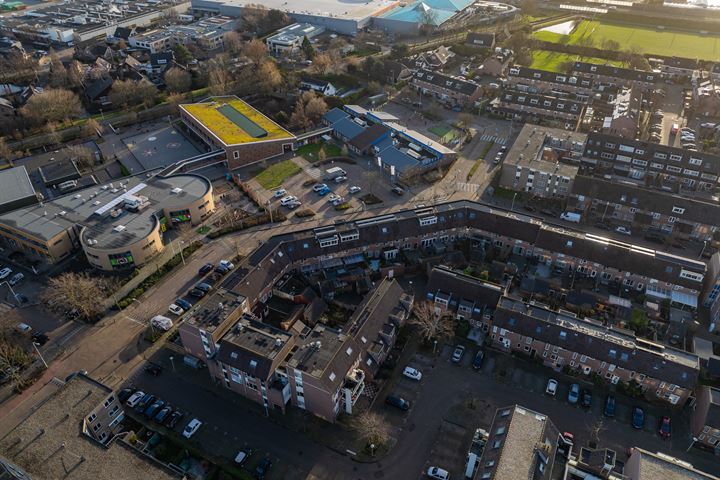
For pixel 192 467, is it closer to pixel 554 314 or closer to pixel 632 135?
pixel 554 314

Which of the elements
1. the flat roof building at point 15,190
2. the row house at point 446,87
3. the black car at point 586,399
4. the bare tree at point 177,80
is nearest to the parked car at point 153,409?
the black car at point 586,399

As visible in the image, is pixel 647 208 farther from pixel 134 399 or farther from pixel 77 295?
pixel 77 295

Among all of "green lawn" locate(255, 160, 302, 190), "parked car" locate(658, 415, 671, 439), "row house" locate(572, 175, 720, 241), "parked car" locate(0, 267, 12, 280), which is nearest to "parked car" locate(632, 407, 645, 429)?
"parked car" locate(658, 415, 671, 439)

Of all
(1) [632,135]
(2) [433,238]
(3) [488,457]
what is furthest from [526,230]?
(1) [632,135]

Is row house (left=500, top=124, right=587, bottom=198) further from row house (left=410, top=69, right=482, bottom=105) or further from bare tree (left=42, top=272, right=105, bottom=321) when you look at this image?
bare tree (left=42, top=272, right=105, bottom=321)

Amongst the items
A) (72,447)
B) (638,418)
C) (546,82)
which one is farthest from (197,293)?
(546,82)

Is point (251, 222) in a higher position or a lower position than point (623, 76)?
lower

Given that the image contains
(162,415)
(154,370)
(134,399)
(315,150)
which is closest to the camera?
(162,415)
